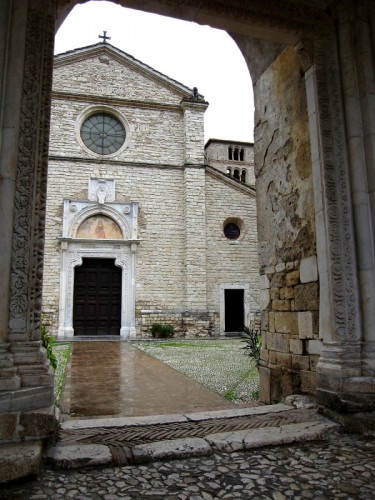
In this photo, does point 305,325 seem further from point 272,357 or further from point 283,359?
point 272,357

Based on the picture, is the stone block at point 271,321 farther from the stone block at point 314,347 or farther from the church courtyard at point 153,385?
the church courtyard at point 153,385

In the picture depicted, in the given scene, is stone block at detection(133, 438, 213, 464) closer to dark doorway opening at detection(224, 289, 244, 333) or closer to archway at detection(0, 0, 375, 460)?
archway at detection(0, 0, 375, 460)

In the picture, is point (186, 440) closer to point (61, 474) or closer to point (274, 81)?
point (61, 474)

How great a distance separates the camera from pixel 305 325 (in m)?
4.04

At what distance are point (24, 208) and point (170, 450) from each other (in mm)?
1834

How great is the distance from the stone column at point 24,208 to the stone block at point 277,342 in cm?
260

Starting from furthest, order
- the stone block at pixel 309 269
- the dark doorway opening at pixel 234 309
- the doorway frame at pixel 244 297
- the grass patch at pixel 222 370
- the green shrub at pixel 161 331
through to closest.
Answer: the dark doorway opening at pixel 234 309 < the doorway frame at pixel 244 297 < the green shrub at pixel 161 331 < the grass patch at pixel 222 370 < the stone block at pixel 309 269

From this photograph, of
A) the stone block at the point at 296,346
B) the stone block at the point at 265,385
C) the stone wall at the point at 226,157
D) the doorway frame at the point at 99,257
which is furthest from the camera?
the stone wall at the point at 226,157

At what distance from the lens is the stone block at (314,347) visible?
12.4 ft

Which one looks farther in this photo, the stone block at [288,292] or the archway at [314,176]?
the stone block at [288,292]

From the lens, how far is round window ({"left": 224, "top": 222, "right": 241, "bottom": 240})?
17.2 metres

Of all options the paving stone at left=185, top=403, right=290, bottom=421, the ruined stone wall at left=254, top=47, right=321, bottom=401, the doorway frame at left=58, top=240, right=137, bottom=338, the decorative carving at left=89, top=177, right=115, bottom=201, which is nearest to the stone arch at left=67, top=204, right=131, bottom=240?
the decorative carving at left=89, top=177, right=115, bottom=201

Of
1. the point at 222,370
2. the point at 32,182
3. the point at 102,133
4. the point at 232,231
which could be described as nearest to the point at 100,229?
the point at 102,133

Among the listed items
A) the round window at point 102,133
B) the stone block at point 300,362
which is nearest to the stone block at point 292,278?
the stone block at point 300,362
